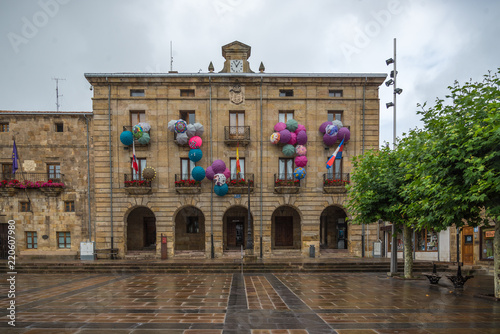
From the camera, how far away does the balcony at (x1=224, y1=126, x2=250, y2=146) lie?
2455 centimetres

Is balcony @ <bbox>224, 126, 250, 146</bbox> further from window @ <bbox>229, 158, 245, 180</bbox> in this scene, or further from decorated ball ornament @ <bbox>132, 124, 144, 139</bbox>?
decorated ball ornament @ <bbox>132, 124, 144, 139</bbox>

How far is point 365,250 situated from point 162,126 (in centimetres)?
1795

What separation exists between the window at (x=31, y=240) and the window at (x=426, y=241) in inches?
1129

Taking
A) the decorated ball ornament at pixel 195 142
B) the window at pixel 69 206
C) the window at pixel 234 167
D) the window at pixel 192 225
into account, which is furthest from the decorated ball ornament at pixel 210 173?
the window at pixel 69 206

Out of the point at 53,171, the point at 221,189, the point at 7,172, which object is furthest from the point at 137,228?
the point at 7,172

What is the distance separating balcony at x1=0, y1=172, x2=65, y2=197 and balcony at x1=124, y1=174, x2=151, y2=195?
5.28m

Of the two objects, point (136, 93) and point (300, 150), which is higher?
point (136, 93)

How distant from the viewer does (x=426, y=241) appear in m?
23.5

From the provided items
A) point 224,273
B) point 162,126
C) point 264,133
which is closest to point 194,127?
point 162,126

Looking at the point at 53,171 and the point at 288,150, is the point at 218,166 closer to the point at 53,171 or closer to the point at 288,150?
the point at 288,150

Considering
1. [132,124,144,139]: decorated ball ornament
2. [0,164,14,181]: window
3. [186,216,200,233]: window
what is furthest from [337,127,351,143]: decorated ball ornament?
[0,164,14,181]: window

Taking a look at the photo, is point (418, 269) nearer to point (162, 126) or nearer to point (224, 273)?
point (224, 273)

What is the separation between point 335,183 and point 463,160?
1399cm

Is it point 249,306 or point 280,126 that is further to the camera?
point 280,126
